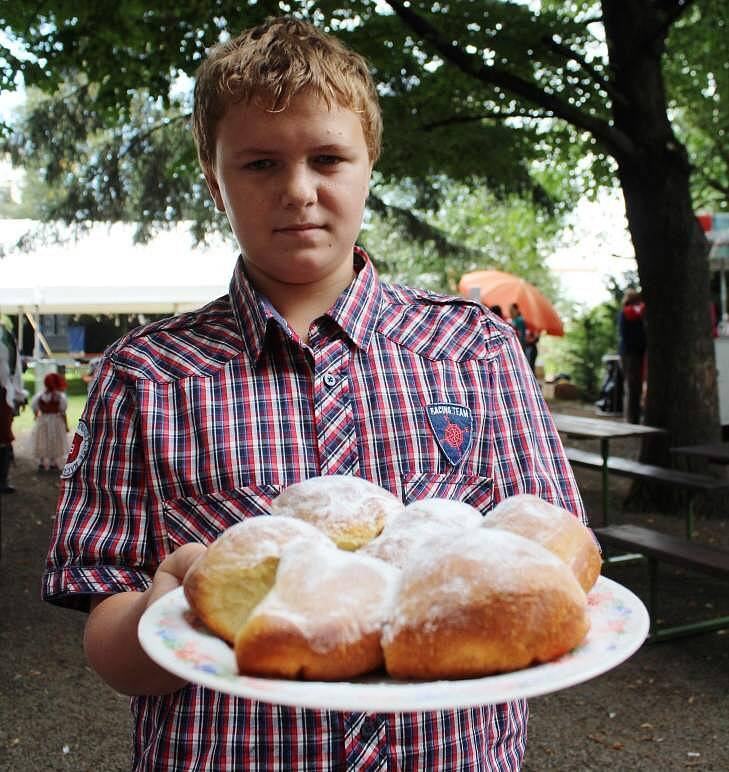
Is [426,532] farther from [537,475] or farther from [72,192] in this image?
[72,192]

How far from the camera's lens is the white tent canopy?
686 inches

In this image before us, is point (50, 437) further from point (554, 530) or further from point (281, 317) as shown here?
point (554, 530)

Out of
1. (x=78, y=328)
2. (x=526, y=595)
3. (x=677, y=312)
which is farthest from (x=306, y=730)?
(x=78, y=328)

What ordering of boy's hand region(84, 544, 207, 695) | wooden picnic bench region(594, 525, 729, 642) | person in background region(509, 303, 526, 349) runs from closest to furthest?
boy's hand region(84, 544, 207, 695) < wooden picnic bench region(594, 525, 729, 642) < person in background region(509, 303, 526, 349)

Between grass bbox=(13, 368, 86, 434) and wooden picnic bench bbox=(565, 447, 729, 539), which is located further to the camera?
grass bbox=(13, 368, 86, 434)

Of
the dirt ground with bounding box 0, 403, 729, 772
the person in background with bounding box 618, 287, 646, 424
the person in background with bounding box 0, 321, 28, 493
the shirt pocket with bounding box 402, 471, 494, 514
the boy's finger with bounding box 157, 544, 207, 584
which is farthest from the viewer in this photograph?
the person in background with bounding box 618, 287, 646, 424

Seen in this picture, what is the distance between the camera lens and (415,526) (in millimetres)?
1220

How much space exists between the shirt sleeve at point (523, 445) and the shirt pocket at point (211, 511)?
47cm

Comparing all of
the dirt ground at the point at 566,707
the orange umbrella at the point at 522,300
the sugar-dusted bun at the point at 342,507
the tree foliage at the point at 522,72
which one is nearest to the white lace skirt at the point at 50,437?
the tree foliage at the point at 522,72

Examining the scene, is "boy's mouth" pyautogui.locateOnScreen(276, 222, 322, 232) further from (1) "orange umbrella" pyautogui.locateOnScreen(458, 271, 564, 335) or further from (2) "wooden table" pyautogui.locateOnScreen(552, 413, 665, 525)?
(1) "orange umbrella" pyautogui.locateOnScreen(458, 271, 564, 335)

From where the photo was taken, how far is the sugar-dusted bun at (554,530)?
3.95 ft

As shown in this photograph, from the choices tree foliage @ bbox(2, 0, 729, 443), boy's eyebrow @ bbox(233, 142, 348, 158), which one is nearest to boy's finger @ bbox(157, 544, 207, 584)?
boy's eyebrow @ bbox(233, 142, 348, 158)

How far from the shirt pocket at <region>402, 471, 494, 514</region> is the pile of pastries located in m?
0.49

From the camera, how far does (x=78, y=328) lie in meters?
23.8
